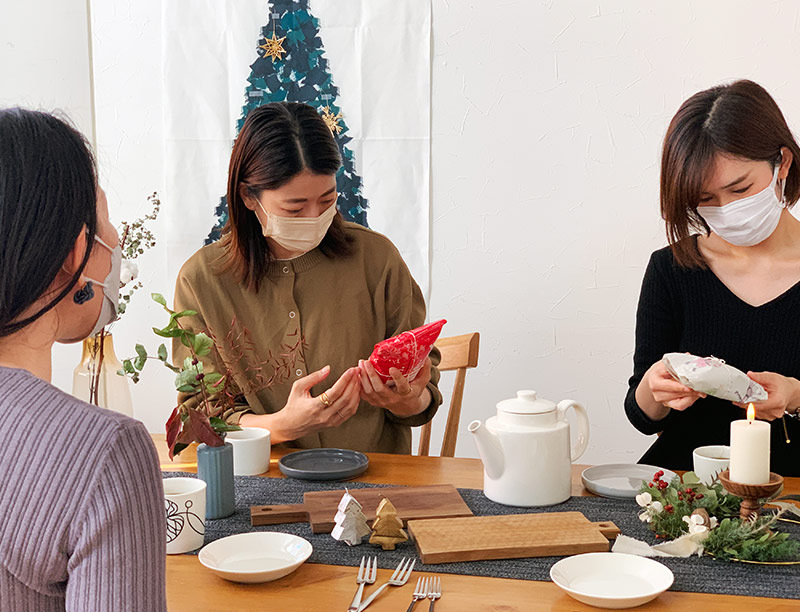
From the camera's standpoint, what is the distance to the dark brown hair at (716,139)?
1737 millimetres

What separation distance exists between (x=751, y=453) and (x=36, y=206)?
100 cm

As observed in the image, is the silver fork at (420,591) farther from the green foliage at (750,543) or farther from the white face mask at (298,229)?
the white face mask at (298,229)

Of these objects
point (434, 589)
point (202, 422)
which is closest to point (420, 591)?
point (434, 589)

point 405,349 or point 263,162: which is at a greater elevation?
point 263,162

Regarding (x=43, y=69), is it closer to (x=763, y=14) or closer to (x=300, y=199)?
(x=300, y=199)

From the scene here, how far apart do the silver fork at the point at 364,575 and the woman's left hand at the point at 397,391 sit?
539 mm

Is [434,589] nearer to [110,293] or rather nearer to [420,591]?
[420,591]

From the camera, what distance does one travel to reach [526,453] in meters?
1.44

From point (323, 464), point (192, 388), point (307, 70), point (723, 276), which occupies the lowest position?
point (323, 464)

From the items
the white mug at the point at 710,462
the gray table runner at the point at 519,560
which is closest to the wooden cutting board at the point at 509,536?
the gray table runner at the point at 519,560

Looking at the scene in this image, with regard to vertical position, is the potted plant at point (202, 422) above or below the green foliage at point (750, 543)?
above

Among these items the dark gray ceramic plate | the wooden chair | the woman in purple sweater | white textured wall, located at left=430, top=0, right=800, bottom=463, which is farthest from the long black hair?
white textured wall, located at left=430, top=0, right=800, bottom=463

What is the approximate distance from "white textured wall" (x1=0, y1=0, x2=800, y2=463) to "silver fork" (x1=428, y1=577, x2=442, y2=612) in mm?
1563

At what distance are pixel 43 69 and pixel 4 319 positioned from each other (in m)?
2.35
